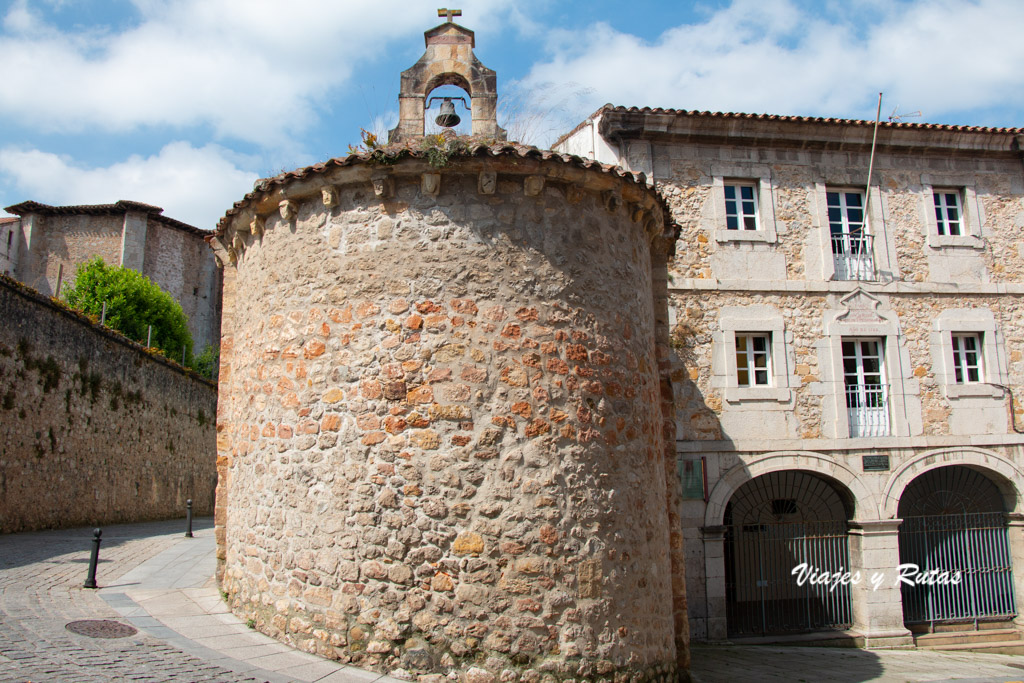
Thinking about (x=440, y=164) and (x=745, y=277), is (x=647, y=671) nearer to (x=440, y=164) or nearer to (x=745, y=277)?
(x=440, y=164)

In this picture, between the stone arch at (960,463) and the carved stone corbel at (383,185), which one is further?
the stone arch at (960,463)

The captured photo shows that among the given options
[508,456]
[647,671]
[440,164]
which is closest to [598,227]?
[440,164]

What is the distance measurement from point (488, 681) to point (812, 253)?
1052 cm

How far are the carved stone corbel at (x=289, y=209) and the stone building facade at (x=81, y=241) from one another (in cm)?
2964

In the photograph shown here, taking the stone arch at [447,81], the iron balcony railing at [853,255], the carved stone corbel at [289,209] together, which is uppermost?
the stone arch at [447,81]

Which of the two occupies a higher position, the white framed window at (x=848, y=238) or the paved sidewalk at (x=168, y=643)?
the white framed window at (x=848, y=238)

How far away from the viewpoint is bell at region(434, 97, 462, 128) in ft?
28.0

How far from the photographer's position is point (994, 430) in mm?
13508

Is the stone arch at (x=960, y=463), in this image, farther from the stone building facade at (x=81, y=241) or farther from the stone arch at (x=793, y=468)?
the stone building facade at (x=81, y=241)

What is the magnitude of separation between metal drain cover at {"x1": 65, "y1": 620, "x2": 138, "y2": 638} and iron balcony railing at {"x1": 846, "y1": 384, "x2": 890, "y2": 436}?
11.6 metres

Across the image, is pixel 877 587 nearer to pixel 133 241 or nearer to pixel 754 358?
pixel 754 358

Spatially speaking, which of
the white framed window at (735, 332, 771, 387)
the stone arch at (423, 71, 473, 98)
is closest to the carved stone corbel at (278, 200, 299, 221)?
the stone arch at (423, 71, 473, 98)

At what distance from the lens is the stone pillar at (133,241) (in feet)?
108

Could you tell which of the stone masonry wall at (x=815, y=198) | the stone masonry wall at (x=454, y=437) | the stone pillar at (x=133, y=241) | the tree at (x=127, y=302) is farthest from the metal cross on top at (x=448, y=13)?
the stone pillar at (x=133, y=241)
